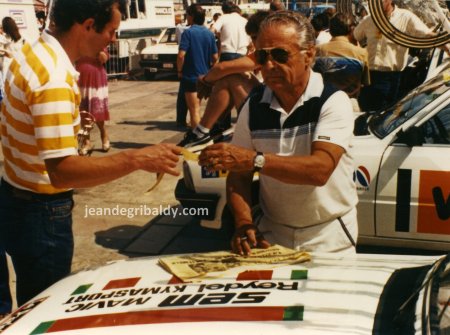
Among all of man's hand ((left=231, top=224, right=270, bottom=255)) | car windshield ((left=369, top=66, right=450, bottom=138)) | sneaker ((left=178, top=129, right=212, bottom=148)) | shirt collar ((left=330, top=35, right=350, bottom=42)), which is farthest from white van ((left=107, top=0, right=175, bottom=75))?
man's hand ((left=231, top=224, right=270, bottom=255))

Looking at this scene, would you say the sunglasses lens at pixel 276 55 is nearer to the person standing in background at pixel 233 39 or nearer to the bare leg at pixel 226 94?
the bare leg at pixel 226 94

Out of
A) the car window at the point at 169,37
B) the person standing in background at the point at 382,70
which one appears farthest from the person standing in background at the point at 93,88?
the car window at the point at 169,37

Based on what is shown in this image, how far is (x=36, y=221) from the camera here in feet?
8.95

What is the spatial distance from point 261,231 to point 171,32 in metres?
16.8

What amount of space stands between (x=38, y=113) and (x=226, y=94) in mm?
4106

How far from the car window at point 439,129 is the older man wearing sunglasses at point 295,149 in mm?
1752

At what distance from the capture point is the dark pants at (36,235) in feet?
8.95

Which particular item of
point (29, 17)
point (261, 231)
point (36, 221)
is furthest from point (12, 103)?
point (29, 17)

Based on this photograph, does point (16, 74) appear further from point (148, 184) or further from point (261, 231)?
point (148, 184)

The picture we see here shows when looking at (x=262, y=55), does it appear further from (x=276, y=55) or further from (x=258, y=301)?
(x=258, y=301)

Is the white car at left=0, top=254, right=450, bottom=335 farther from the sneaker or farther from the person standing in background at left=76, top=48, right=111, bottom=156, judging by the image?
the person standing in background at left=76, top=48, right=111, bottom=156

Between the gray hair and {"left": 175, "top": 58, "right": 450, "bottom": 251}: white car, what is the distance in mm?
1726

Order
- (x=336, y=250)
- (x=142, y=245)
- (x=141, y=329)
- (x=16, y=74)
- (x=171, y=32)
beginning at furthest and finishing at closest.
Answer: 1. (x=171, y=32)
2. (x=142, y=245)
3. (x=336, y=250)
4. (x=16, y=74)
5. (x=141, y=329)

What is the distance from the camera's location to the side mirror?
14.3 ft
